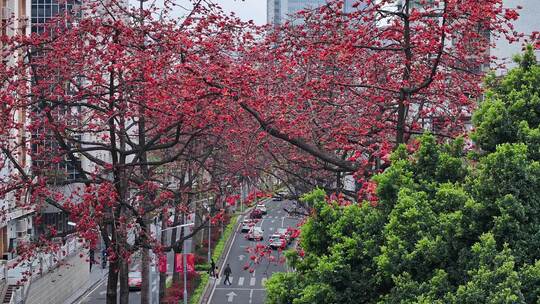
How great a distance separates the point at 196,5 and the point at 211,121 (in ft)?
7.74

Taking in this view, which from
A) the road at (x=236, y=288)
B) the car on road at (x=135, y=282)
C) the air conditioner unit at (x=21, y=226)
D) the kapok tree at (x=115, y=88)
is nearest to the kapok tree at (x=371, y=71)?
the kapok tree at (x=115, y=88)

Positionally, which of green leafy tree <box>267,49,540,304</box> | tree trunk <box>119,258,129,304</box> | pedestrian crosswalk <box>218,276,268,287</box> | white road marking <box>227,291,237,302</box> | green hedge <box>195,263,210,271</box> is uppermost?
green leafy tree <box>267,49,540,304</box>

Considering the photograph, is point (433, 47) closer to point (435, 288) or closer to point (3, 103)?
point (435, 288)

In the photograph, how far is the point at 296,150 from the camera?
22.8 meters

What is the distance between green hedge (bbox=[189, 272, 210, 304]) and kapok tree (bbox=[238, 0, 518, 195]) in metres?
18.8

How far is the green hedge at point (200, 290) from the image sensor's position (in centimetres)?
3500

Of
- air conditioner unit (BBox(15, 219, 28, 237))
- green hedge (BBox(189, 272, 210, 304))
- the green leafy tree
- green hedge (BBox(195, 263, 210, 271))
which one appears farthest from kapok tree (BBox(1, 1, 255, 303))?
green hedge (BBox(195, 263, 210, 271))

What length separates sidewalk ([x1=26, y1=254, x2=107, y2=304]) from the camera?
30.5 meters

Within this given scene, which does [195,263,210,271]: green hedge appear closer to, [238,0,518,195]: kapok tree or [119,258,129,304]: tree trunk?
[119,258,129,304]: tree trunk

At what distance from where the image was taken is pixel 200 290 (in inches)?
1499

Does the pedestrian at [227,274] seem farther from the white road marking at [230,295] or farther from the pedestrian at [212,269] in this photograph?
the white road marking at [230,295]

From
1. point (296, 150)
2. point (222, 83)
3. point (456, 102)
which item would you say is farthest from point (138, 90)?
point (296, 150)

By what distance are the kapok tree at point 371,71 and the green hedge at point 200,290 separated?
18753mm

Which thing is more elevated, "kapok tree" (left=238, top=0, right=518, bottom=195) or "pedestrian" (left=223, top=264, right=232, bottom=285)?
"kapok tree" (left=238, top=0, right=518, bottom=195)
